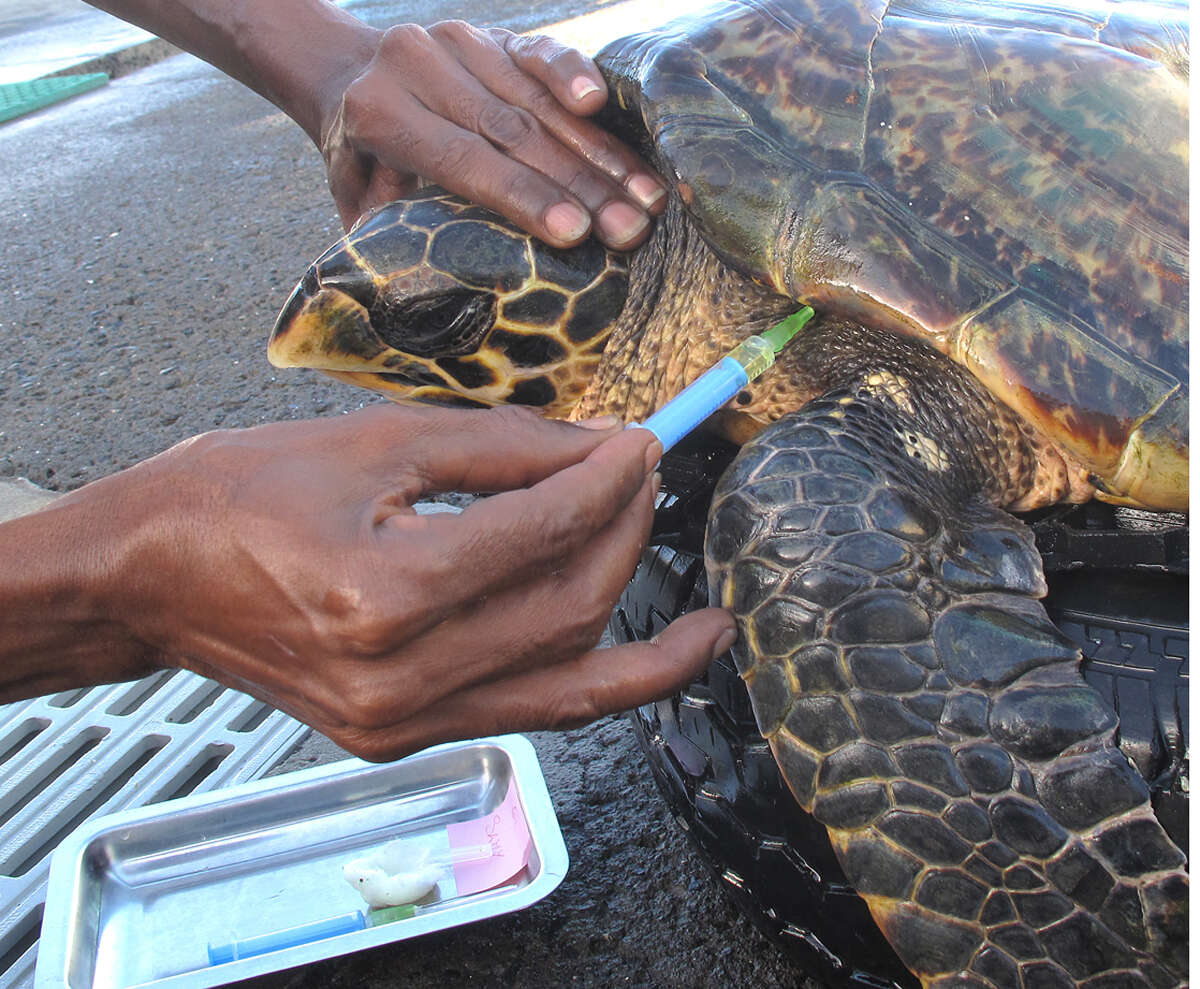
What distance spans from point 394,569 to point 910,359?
84 cm

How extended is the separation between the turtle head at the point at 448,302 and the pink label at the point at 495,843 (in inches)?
25.3

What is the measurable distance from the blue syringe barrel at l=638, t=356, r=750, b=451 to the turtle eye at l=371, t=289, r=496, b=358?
46cm

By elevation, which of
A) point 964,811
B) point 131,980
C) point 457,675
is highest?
point 457,675

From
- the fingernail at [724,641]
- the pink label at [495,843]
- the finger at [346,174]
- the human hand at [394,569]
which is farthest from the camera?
the finger at [346,174]

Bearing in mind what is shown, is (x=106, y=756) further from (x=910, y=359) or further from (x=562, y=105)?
(x=910, y=359)

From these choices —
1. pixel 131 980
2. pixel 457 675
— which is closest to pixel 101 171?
pixel 131 980

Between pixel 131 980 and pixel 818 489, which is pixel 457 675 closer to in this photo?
pixel 818 489

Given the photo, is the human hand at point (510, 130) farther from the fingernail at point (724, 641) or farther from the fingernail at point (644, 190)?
the fingernail at point (724, 641)

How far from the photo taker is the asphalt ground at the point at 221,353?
145 cm

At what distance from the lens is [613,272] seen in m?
1.62

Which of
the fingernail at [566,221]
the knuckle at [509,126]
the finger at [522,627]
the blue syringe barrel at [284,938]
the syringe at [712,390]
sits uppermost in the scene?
the knuckle at [509,126]

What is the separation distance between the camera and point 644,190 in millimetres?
1528

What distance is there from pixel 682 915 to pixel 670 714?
0.31 metres

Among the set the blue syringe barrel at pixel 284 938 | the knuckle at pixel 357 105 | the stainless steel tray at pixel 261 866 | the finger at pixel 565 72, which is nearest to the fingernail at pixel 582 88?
the finger at pixel 565 72
